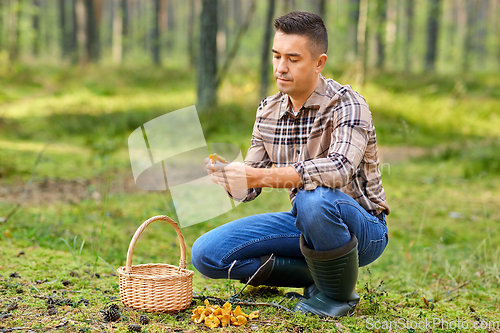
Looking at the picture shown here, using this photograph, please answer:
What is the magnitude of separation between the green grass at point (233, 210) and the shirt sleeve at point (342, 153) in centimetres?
70

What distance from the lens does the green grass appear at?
92.0 inches

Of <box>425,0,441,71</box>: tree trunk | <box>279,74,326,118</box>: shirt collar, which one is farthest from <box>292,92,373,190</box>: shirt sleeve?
<box>425,0,441,71</box>: tree trunk

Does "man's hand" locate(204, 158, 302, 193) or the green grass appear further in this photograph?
the green grass

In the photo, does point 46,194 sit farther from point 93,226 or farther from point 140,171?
point 140,171

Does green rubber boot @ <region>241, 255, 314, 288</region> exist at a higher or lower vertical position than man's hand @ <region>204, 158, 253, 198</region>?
lower

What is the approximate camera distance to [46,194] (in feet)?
15.4

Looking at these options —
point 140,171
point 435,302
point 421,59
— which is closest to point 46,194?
point 140,171

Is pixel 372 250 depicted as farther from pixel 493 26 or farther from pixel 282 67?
pixel 493 26

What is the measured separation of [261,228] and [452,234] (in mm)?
2543

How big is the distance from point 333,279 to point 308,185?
505 mm

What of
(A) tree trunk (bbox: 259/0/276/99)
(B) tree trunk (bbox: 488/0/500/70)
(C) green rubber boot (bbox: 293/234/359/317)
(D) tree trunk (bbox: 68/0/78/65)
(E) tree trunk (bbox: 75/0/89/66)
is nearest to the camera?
(C) green rubber boot (bbox: 293/234/359/317)

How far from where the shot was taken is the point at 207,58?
8.39 metres

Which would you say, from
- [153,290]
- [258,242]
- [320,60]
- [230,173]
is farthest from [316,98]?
[153,290]

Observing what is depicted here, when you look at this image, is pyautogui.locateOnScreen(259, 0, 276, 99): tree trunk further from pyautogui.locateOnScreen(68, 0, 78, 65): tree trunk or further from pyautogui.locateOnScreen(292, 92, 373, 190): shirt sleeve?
pyautogui.locateOnScreen(68, 0, 78, 65): tree trunk
